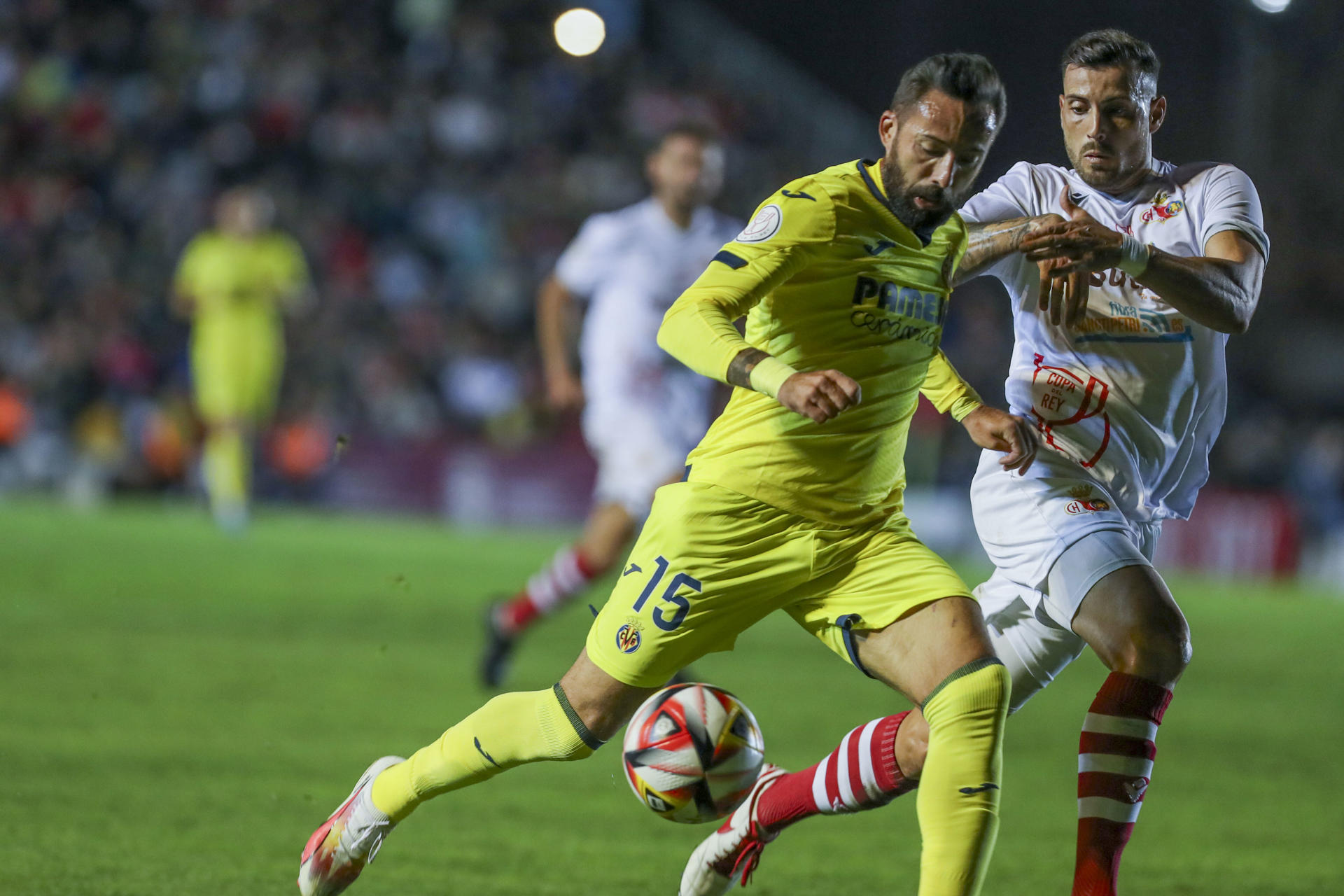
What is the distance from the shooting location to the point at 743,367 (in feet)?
11.3

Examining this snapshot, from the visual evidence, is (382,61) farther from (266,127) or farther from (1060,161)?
(1060,161)

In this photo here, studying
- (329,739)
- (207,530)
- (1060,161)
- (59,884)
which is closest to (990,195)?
(1060,161)

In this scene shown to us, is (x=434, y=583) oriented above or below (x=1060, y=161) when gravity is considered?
below

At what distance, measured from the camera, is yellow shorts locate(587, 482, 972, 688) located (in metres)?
3.81

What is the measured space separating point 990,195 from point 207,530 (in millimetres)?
11958

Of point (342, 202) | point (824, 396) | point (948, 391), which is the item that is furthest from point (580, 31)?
point (824, 396)

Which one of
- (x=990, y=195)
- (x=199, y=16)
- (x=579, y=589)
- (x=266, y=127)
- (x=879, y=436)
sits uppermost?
(x=199, y=16)

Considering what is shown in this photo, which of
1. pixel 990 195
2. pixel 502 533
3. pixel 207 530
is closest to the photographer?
pixel 990 195

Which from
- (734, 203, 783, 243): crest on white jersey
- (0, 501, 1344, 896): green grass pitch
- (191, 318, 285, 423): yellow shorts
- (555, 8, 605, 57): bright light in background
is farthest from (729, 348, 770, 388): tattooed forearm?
(555, 8, 605, 57): bright light in background

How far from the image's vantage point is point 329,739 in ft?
21.2

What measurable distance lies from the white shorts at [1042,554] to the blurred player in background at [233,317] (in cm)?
1203

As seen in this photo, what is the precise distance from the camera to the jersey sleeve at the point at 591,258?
8609 millimetres

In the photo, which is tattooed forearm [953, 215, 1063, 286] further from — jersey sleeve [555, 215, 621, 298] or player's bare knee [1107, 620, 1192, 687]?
jersey sleeve [555, 215, 621, 298]

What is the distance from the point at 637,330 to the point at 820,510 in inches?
191
